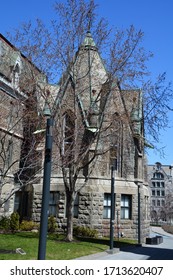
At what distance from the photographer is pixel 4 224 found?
2595 centimetres

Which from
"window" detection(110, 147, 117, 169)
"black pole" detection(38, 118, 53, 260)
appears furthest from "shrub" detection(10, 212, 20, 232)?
"black pole" detection(38, 118, 53, 260)

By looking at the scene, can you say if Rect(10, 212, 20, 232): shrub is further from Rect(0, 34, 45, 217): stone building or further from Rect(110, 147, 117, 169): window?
Rect(110, 147, 117, 169): window

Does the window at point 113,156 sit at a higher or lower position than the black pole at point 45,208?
higher

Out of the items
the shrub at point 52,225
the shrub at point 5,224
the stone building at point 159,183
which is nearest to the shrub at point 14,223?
the shrub at point 5,224

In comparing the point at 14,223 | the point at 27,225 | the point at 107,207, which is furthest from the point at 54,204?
the point at 107,207

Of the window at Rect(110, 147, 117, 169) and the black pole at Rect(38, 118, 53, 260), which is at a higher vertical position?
the window at Rect(110, 147, 117, 169)

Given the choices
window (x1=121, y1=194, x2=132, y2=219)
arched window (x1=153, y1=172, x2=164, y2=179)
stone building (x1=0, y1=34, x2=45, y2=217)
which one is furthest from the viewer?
→ arched window (x1=153, y1=172, x2=164, y2=179)

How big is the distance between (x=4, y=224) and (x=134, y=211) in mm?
11060

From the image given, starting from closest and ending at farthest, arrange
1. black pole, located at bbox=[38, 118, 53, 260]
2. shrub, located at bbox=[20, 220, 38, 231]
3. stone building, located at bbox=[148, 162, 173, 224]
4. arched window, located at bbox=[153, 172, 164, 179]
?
black pole, located at bbox=[38, 118, 53, 260] → shrub, located at bbox=[20, 220, 38, 231] → stone building, located at bbox=[148, 162, 173, 224] → arched window, located at bbox=[153, 172, 164, 179]

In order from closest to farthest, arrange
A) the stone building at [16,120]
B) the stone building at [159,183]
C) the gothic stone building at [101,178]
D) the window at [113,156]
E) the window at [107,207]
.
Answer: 1. the stone building at [16,120]
2. the gothic stone building at [101,178]
3. the window at [107,207]
4. the window at [113,156]
5. the stone building at [159,183]

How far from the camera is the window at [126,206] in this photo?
2977 centimetres

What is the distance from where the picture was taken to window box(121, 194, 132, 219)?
29.8 metres

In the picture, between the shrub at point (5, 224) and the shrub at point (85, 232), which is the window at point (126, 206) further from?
the shrub at point (5, 224)

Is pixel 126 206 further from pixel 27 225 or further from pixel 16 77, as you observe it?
pixel 16 77
